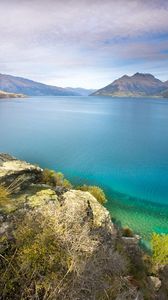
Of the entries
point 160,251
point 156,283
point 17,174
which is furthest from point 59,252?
point 160,251

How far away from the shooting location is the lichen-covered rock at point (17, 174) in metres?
23.6

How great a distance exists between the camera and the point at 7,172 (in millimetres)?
24766

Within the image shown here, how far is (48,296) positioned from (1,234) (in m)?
4.79

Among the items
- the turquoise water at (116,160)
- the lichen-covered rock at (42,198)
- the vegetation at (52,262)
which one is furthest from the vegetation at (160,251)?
the lichen-covered rock at (42,198)

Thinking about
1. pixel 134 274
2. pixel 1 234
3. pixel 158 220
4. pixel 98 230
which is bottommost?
pixel 158 220

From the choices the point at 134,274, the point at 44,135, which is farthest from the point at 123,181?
the point at 44,135

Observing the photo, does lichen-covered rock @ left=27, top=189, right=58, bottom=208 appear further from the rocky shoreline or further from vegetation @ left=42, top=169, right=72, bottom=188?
vegetation @ left=42, top=169, right=72, bottom=188

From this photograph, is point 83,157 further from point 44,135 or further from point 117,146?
point 44,135

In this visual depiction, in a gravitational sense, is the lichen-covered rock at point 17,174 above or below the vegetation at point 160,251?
above

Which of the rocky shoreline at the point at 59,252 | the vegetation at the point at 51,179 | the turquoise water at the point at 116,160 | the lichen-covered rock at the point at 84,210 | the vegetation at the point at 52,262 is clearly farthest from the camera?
the turquoise water at the point at 116,160

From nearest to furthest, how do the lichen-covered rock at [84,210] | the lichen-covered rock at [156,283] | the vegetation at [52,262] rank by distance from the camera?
the vegetation at [52,262] → the lichen-covered rock at [84,210] → the lichen-covered rock at [156,283]

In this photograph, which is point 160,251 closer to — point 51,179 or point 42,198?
point 51,179

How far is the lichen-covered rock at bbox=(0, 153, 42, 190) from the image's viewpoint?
2363cm

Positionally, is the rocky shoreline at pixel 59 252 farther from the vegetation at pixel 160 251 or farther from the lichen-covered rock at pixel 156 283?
the vegetation at pixel 160 251
